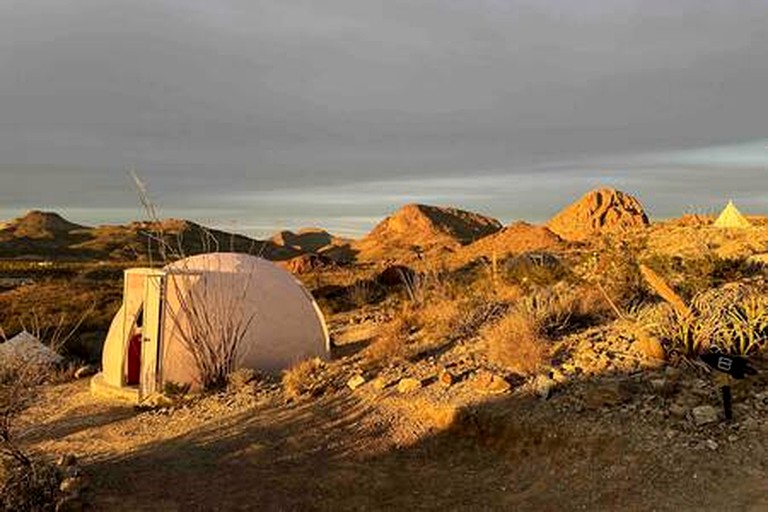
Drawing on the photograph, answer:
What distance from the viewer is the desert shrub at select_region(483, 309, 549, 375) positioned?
963 cm

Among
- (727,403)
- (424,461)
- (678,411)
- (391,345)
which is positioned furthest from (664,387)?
(391,345)

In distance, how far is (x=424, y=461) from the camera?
808 centimetres

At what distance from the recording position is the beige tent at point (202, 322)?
467 inches

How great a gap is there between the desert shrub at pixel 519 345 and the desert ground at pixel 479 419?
0.03m

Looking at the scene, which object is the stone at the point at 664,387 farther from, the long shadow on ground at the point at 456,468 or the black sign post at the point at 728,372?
the black sign post at the point at 728,372

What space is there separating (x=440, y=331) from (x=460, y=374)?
107 inches

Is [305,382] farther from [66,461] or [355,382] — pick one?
[66,461]

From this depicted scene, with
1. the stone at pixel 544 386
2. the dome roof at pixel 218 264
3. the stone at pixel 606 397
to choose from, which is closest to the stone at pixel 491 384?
the stone at pixel 544 386

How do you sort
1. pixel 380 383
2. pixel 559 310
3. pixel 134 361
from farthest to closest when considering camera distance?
pixel 134 361 < pixel 559 310 < pixel 380 383

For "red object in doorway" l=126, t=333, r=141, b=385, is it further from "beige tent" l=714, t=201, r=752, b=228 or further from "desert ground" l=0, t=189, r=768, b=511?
"beige tent" l=714, t=201, r=752, b=228

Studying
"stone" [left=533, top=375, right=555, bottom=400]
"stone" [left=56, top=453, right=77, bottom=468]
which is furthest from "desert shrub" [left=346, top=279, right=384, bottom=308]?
"stone" [left=56, top=453, right=77, bottom=468]

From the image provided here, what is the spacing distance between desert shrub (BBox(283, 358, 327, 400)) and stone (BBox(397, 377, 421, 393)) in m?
1.29

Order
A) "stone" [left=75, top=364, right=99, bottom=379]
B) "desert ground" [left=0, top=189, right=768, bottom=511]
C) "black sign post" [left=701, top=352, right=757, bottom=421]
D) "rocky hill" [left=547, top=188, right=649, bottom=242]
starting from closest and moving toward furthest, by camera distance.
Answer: "desert ground" [left=0, top=189, right=768, bottom=511] → "black sign post" [left=701, top=352, right=757, bottom=421] → "stone" [left=75, top=364, right=99, bottom=379] → "rocky hill" [left=547, top=188, right=649, bottom=242]

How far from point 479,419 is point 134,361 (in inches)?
282
